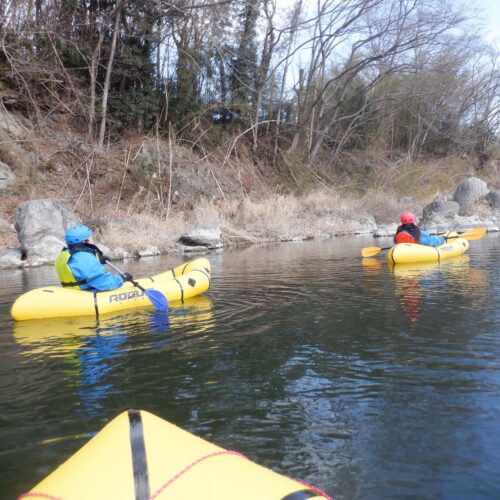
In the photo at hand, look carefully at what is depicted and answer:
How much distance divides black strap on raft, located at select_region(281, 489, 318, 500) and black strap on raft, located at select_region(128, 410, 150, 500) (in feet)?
1.36

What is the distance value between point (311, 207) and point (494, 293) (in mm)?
13489

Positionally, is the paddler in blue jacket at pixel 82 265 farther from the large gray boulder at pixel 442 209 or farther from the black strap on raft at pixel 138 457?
the large gray boulder at pixel 442 209

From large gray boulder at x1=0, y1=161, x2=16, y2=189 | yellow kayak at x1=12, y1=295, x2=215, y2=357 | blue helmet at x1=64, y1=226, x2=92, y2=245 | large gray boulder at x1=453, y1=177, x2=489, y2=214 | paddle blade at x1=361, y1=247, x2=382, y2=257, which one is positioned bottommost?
yellow kayak at x1=12, y1=295, x2=215, y2=357

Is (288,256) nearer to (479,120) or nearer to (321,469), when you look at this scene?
(321,469)

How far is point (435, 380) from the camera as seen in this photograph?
11.2 feet

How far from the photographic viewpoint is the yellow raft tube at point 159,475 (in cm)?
146

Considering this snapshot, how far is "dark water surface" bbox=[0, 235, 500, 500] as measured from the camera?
2.46 metres

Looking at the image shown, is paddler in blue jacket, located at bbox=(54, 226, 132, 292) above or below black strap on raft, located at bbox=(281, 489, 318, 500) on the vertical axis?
above

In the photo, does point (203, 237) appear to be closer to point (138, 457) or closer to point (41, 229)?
point (41, 229)

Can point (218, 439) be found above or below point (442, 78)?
below

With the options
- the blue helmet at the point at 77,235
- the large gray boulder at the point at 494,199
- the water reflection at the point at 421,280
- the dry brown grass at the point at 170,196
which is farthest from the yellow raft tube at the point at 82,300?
the large gray boulder at the point at 494,199

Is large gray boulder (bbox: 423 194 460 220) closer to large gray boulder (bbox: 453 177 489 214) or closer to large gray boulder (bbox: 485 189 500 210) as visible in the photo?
large gray boulder (bbox: 453 177 489 214)

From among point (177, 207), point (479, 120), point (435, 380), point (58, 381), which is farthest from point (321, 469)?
point (479, 120)

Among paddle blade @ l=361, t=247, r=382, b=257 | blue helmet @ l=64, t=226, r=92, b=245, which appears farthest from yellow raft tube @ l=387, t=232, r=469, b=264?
blue helmet @ l=64, t=226, r=92, b=245
